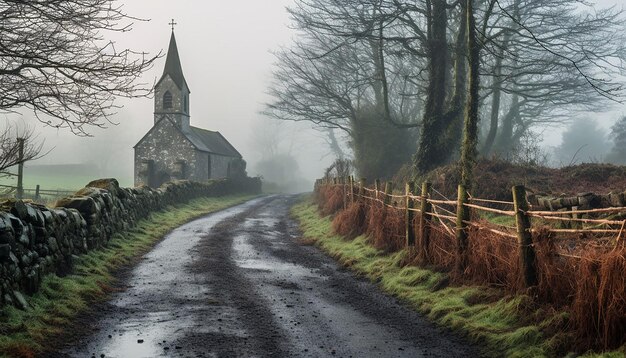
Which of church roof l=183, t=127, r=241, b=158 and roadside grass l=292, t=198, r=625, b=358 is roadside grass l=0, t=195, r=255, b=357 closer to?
roadside grass l=292, t=198, r=625, b=358

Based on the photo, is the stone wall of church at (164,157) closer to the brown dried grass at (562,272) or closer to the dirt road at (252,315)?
the dirt road at (252,315)

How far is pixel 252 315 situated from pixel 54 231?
426 cm

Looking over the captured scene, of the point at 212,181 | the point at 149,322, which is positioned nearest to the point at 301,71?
the point at 212,181

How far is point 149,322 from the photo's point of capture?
8078mm

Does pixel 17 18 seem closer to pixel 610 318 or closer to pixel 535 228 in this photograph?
pixel 535 228

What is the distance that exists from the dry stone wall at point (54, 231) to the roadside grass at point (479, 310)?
19.5 feet

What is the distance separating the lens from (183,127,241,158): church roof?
5125cm

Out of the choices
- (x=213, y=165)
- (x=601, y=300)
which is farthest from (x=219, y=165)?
(x=601, y=300)

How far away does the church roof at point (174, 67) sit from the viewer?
50.6 metres

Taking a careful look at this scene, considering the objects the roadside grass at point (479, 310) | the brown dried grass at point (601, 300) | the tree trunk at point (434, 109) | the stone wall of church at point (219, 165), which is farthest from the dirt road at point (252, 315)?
the stone wall of church at point (219, 165)

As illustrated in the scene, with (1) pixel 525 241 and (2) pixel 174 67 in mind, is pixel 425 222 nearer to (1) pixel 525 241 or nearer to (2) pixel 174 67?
(1) pixel 525 241

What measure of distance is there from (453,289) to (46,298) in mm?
6438

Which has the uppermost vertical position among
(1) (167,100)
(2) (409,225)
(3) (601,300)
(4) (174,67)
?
(4) (174,67)

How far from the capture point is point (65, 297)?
9.05m
